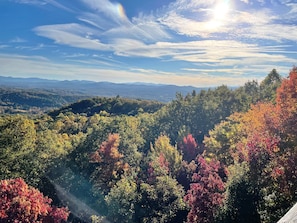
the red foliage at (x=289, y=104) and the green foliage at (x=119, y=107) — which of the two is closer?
the red foliage at (x=289, y=104)

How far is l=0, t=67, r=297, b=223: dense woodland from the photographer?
847 inches

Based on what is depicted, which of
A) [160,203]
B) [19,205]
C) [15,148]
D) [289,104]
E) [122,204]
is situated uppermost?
[289,104]

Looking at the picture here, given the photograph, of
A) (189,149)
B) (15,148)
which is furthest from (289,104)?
(15,148)

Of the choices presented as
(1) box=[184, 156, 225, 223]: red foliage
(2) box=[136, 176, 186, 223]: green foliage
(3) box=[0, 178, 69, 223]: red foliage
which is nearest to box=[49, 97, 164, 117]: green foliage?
(2) box=[136, 176, 186, 223]: green foliage

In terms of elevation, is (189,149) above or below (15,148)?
below

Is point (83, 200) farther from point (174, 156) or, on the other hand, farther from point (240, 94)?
point (240, 94)

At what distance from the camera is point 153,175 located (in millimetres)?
37844

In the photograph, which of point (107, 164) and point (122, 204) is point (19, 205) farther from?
point (107, 164)

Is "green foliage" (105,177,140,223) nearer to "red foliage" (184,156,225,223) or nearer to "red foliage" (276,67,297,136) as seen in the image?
"red foliage" (184,156,225,223)

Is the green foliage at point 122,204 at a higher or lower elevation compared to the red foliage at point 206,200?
lower

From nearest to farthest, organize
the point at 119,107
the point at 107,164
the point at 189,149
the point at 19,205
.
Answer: the point at 19,205 → the point at 107,164 → the point at 189,149 → the point at 119,107

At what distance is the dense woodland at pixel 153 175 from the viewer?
70.6 feet

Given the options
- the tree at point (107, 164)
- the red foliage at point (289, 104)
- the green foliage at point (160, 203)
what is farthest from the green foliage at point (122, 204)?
the red foliage at point (289, 104)

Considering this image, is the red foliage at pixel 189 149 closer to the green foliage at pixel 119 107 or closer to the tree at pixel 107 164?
the tree at pixel 107 164
